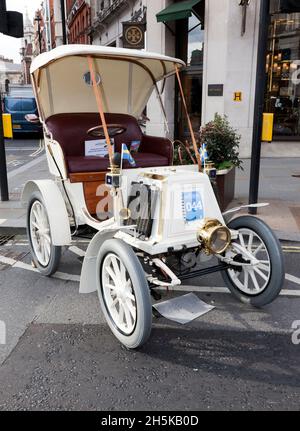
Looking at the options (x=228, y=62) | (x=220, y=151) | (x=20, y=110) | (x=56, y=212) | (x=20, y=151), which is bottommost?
(x=20, y=151)

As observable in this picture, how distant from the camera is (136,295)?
9.55 ft

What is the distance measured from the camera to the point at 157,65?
4.91 metres

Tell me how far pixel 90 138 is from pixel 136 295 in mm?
2681

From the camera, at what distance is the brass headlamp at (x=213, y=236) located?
3.28 meters

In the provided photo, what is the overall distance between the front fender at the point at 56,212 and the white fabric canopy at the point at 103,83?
0.98 metres

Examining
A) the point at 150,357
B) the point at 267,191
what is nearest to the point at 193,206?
the point at 150,357

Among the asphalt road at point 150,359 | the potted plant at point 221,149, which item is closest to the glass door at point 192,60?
the potted plant at point 221,149

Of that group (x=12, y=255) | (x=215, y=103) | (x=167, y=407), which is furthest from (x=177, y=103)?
(x=167, y=407)

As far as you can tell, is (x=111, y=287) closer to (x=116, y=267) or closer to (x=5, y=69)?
(x=116, y=267)

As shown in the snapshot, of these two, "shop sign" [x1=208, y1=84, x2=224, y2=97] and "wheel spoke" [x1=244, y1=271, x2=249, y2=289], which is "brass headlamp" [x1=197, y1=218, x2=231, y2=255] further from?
"shop sign" [x1=208, y1=84, x2=224, y2=97]

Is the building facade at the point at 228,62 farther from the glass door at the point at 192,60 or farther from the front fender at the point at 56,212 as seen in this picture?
the front fender at the point at 56,212

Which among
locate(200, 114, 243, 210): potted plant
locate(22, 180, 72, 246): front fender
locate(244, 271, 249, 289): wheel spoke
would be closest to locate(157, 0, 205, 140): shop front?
locate(200, 114, 243, 210): potted plant

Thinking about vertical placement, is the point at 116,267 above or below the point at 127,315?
above
